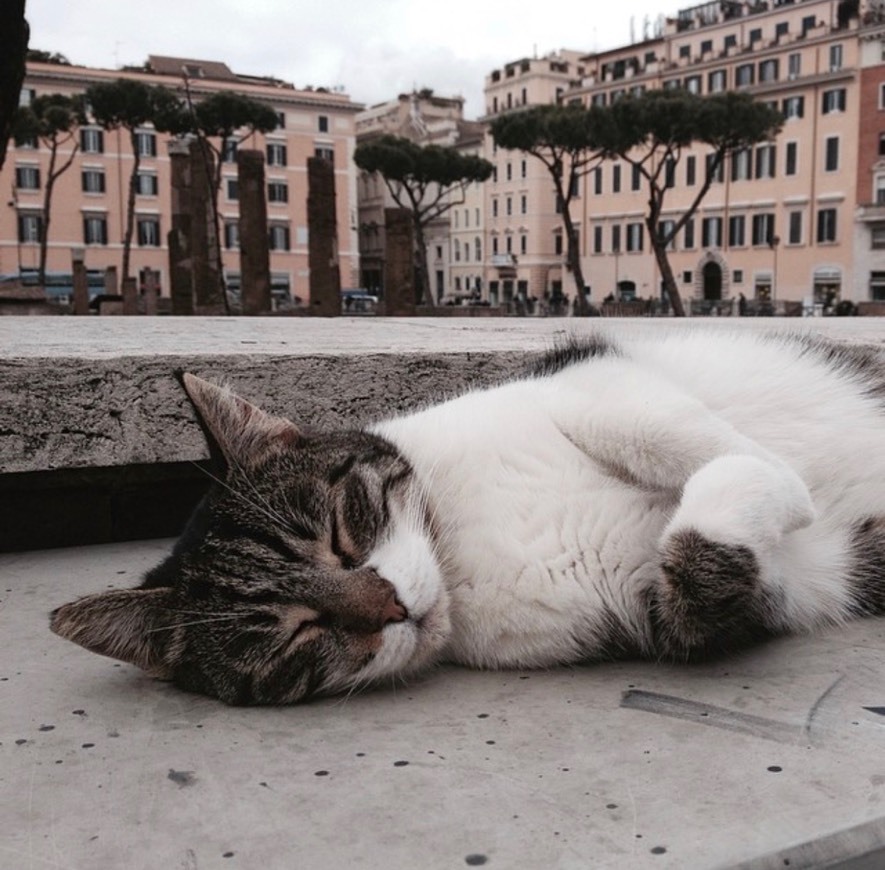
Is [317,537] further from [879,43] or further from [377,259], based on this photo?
[377,259]

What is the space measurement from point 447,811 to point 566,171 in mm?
67805

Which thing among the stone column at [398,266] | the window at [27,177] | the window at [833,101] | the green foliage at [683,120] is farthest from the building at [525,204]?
the stone column at [398,266]

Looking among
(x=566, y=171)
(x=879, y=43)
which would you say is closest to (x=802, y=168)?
(x=879, y=43)

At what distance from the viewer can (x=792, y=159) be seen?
172 ft

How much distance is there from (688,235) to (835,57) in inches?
469

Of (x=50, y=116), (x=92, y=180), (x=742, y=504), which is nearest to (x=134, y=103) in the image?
(x=50, y=116)

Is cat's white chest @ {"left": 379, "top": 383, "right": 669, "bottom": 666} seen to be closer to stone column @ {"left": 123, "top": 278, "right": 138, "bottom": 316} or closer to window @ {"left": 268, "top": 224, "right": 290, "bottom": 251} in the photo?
stone column @ {"left": 123, "top": 278, "right": 138, "bottom": 316}

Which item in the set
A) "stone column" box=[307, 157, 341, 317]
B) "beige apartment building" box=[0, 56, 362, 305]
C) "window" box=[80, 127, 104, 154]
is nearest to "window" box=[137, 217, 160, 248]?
"beige apartment building" box=[0, 56, 362, 305]

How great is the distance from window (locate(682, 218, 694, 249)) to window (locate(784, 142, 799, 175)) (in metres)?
6.21

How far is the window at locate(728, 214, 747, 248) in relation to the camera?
54.8 m

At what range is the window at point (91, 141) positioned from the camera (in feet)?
189

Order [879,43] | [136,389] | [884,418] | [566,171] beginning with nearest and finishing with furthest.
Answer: [884,418] → [136,389] → [879,43] → [566,171]

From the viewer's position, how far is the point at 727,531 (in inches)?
70.6

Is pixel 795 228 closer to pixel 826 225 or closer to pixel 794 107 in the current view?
pixel 826 225
